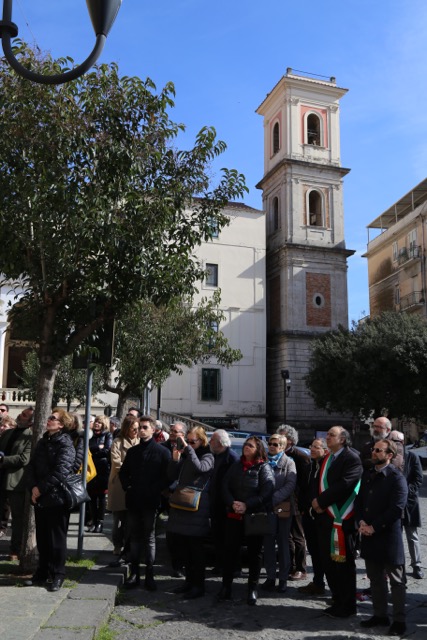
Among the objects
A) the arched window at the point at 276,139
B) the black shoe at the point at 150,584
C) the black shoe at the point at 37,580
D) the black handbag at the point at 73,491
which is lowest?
the black shoe at the point at 150,584

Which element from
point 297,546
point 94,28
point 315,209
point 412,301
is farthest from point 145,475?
point 412,301

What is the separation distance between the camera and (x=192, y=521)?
7098mm

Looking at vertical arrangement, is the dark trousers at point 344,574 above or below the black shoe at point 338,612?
above

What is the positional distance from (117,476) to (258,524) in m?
2.51

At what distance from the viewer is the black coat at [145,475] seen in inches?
286

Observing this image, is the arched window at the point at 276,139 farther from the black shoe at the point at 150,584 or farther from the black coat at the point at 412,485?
the black shoe at the point at 150,584

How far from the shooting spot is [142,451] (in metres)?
7.48

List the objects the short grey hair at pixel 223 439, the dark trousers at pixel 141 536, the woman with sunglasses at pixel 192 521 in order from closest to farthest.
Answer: the woman with sunglasses at pixel 192 521 → the dark trousers at pixel 141 536 → the short grey hair at pixel 223 439

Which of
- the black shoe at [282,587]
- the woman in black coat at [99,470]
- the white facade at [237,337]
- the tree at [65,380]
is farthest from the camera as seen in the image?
the white facade at [237,337]

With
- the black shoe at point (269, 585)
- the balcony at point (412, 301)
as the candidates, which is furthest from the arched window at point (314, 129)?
the black shoe at point (269, 585)

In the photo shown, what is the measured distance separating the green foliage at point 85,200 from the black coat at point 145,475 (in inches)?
51.2

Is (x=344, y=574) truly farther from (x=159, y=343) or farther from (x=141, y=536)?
(x=159, y=343)

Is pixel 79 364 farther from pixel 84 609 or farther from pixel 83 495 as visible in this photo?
pixel 84 609

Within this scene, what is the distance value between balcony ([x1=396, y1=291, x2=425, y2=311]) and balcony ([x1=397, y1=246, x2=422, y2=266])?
254cm
